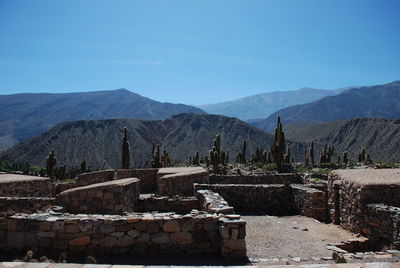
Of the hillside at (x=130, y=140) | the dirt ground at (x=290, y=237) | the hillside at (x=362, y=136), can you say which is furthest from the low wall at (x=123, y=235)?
the hillside at (x=130, y=140)

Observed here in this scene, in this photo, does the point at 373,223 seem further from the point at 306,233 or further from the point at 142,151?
the point at 142,151

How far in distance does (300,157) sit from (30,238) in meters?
97.7

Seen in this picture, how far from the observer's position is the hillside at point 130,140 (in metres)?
97.6

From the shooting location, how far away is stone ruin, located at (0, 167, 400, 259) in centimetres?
647

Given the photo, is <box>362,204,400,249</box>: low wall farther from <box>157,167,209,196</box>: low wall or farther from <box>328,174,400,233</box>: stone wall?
<box>157,167,209,196</box>: low wall

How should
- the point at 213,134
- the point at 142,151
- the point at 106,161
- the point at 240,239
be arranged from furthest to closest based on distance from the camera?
the point at 213,134 → the point at 142,151 → the point at 106,161 → the point at 240,239

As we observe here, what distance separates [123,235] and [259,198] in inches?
293

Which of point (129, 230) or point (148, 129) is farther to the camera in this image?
point (148, 129)

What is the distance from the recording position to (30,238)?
6551 millimetres

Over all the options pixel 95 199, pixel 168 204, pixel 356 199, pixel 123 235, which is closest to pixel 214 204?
pixel 123 235

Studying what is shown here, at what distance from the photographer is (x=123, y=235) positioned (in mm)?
6492

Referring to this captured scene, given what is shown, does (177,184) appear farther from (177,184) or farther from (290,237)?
(290,237)

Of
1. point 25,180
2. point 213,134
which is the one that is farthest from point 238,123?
point 25,180

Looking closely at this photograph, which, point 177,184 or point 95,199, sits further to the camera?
point 177,184
